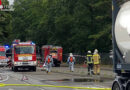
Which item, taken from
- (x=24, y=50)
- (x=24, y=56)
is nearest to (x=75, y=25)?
(x=24, y=50)

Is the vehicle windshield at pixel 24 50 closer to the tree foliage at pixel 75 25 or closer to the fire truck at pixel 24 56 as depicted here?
the fire truck at pixel 24 56

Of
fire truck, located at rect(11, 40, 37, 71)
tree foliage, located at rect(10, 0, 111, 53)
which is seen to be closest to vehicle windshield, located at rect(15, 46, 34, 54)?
fire truck, located at rect(11, 40, 37, 71)

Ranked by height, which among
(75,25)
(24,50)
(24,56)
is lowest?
(24,56)

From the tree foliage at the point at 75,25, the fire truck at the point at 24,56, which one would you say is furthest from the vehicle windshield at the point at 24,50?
the tree foliage at the point at 75,25

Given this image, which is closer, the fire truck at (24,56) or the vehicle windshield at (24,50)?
the fire truck at (24,56)

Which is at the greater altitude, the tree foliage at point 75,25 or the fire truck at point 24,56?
the tree foliage at point 75,25

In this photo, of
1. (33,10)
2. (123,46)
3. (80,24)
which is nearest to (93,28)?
(80,24)

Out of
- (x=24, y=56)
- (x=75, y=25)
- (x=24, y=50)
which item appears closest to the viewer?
(x=24, y=56)

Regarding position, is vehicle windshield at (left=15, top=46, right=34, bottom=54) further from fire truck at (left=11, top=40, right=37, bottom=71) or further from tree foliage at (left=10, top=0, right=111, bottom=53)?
tree foliage at (left=10, top=0, right=111, bottom=53)

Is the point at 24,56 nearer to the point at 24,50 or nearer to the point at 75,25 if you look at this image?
the point at 24,50

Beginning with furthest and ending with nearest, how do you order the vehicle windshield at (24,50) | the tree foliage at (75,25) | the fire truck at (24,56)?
the tree foliage at (75,25)
the vehicle windshield at (24,50)
the fire truck at (24,56)

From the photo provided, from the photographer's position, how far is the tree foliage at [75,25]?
53406 mm

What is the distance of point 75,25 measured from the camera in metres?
61.0

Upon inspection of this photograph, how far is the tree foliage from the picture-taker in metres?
53.4
